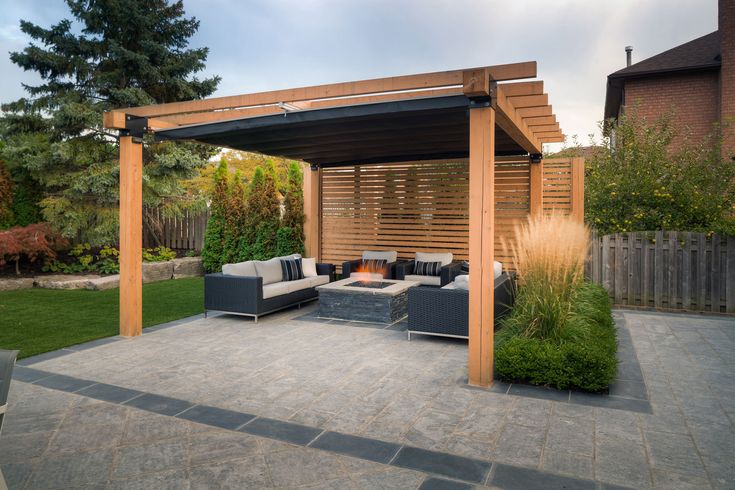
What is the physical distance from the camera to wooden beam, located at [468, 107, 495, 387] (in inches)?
160

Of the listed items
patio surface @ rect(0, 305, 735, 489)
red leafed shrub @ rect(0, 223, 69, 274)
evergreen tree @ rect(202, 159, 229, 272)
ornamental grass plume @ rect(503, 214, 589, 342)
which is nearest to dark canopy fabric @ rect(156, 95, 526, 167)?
ornamental grass plume @ rect(503, 214, 589, 342)

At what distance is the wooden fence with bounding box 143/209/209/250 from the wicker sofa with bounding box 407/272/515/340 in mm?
8564

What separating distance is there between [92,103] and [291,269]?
292 inches

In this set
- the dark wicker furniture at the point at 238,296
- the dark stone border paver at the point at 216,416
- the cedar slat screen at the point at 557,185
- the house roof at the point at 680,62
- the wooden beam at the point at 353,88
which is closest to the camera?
the dark stone border paver at the point at 216,416

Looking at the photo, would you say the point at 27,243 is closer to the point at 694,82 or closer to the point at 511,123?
the point at 511,123

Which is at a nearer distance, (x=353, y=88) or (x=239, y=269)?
(x=353, y=88)

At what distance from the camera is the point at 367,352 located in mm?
5102

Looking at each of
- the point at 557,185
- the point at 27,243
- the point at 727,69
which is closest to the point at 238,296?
the point at 557,185

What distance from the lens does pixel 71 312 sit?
702cm

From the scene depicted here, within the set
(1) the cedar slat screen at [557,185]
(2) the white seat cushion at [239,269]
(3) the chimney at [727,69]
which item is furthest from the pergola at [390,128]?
(3) the chimney at [727,69]

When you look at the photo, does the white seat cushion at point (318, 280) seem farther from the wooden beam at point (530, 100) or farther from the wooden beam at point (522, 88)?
the wooden beam at point (522, 88)

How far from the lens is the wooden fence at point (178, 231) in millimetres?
12688

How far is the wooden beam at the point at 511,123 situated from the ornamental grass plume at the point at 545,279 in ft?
3.63

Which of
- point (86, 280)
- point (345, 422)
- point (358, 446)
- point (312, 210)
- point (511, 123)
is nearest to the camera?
point (358, 446)
